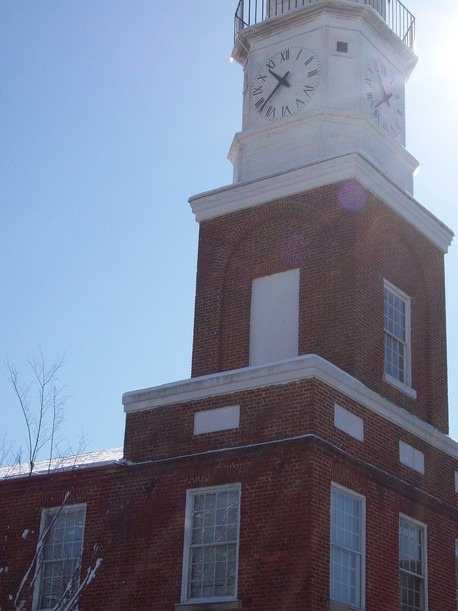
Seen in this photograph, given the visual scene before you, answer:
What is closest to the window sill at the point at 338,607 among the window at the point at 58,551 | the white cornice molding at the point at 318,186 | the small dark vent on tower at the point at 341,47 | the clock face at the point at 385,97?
the window at the point at 58,551

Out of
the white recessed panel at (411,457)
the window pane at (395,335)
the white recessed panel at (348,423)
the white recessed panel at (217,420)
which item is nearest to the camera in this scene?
the white recessed panel at (348,423)

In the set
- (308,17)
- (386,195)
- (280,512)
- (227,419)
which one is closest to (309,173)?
(386,195)

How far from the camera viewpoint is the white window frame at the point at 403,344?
25062mm

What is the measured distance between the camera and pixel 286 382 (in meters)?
21.9

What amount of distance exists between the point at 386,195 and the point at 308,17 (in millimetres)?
4983

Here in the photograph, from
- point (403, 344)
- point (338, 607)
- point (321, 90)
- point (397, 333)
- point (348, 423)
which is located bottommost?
point (338, 607)

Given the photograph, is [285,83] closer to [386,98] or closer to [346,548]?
[386,98]

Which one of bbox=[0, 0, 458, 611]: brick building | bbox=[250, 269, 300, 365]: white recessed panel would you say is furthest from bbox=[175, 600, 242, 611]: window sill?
bbox=[250, 269, 300, 365]: white recessed panel

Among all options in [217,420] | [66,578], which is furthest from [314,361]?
[66,578]

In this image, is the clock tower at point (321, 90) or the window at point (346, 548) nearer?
the window at point (346, 548)

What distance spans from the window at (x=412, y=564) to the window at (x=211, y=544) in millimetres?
3686

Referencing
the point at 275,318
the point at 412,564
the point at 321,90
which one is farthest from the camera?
the point at 321,90

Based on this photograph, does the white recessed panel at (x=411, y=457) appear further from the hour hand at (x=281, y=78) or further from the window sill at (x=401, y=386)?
the hour hand at (x=281, y=78)

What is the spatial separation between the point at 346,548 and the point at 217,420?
11.5 feet
